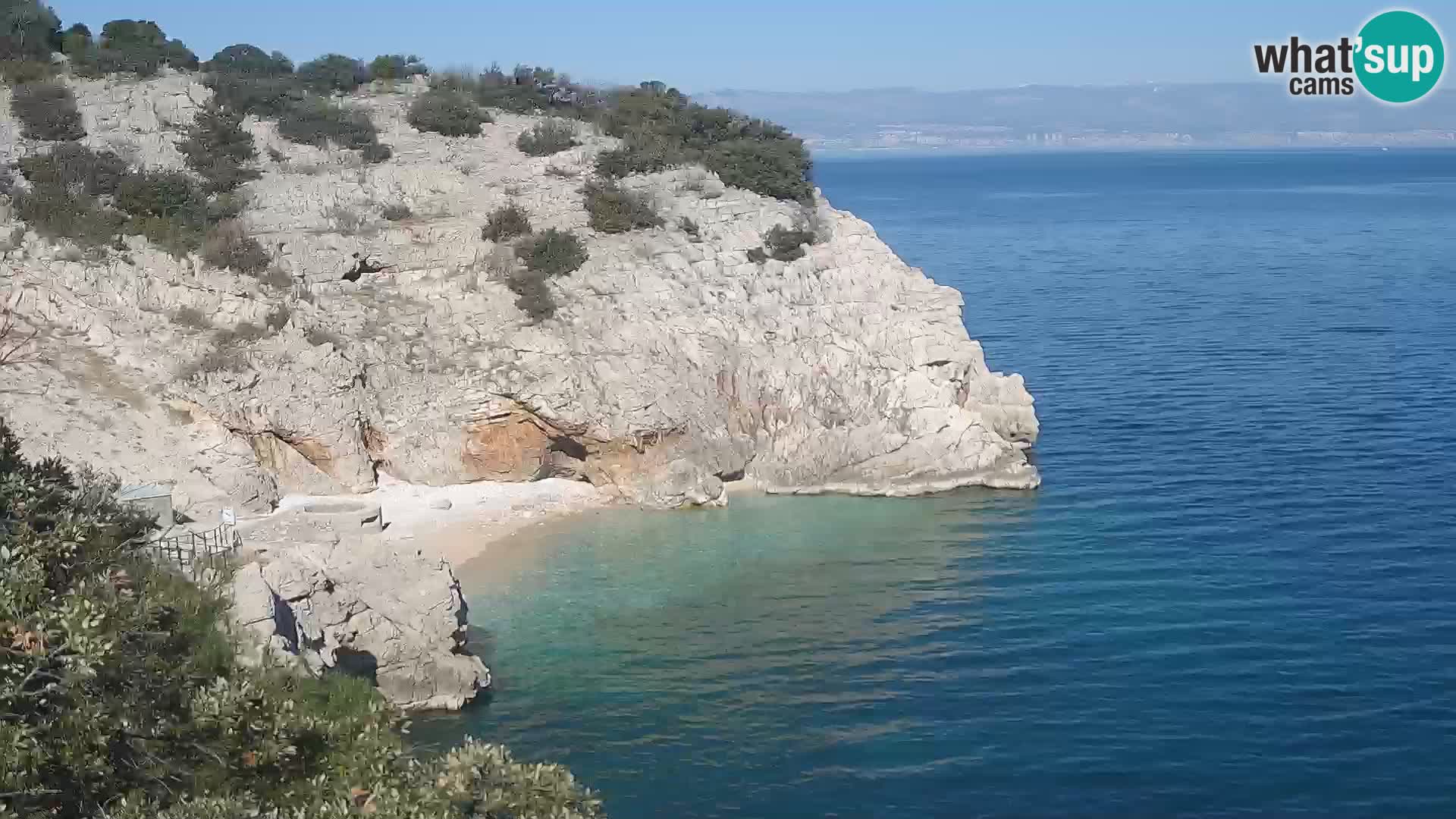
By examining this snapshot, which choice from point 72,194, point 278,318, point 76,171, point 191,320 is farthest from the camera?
point 76,171

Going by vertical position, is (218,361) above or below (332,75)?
below

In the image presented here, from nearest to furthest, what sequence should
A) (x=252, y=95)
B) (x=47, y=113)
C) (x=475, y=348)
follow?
(x=475, y=348)
(x=47, y=113)
(x=252, y=95)

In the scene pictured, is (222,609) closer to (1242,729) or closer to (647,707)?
(647,707)

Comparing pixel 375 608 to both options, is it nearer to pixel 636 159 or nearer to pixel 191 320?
pixel 191 320

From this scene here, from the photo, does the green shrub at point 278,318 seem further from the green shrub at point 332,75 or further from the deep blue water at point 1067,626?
the green shrub at point 332,75

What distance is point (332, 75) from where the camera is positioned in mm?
49969

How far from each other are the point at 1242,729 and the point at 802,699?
6887 mm

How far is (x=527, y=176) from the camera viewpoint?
4272cm

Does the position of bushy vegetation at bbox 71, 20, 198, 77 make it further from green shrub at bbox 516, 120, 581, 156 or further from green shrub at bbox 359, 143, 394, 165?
green shrub at bbox 516, 120, 581, 156

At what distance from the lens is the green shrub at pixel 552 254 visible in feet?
126

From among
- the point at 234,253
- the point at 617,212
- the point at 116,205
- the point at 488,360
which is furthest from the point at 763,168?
the point at 116,205

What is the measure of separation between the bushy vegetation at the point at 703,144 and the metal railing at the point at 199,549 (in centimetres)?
2112

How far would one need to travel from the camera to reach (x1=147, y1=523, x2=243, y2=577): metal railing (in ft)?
55.7

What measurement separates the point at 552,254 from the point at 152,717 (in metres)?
28.3
